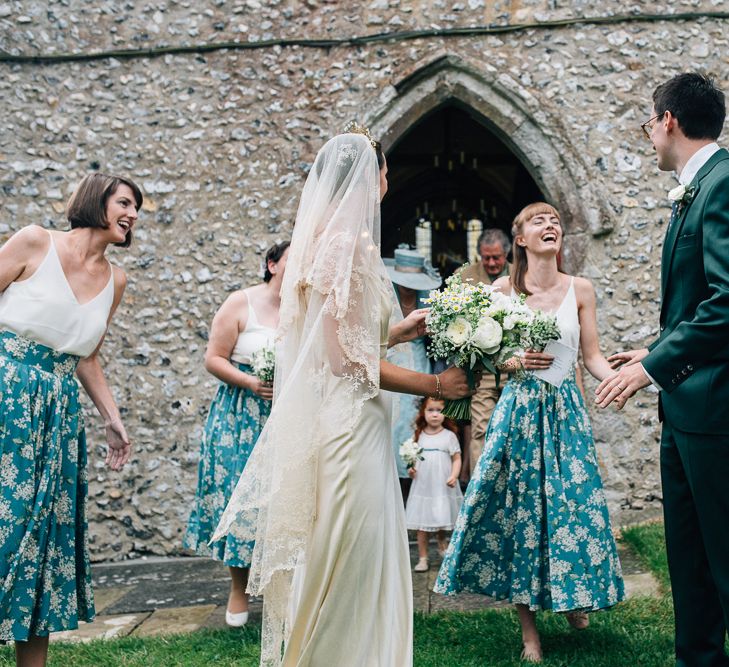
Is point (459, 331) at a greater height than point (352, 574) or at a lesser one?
greater

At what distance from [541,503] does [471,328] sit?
133 cm

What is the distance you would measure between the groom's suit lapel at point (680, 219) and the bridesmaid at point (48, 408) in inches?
90.4

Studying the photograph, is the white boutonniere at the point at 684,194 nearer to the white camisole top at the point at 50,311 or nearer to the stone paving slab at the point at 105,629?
the white camisole top at the point at 50,311

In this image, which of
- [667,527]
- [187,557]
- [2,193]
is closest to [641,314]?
[667,527]

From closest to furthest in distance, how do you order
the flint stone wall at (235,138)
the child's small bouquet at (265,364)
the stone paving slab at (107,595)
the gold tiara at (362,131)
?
the gold tiara at (362,131) → the child's small bouquet at (265,364) → the stone paving slab at (107,595) → the flint stone wall at (235,138)

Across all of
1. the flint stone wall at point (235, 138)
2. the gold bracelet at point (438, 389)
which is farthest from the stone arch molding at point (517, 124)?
the gold bracelet at point (438, 389)

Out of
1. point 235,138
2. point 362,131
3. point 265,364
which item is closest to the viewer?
point 362,131

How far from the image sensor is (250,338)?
467 centimetres

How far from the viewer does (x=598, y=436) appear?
6.61 meters

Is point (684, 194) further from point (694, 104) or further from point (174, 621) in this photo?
point (174, 621)

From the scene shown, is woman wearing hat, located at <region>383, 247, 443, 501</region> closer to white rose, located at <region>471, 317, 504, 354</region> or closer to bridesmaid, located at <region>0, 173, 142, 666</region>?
bridesmaid, located at <region>0, 173, 142, 666</region>

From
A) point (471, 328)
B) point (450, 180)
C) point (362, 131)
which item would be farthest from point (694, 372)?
point (450, 180)

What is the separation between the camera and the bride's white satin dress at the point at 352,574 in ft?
8.78

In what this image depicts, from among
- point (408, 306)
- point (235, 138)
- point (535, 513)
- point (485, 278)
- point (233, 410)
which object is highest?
point (235, 138)
